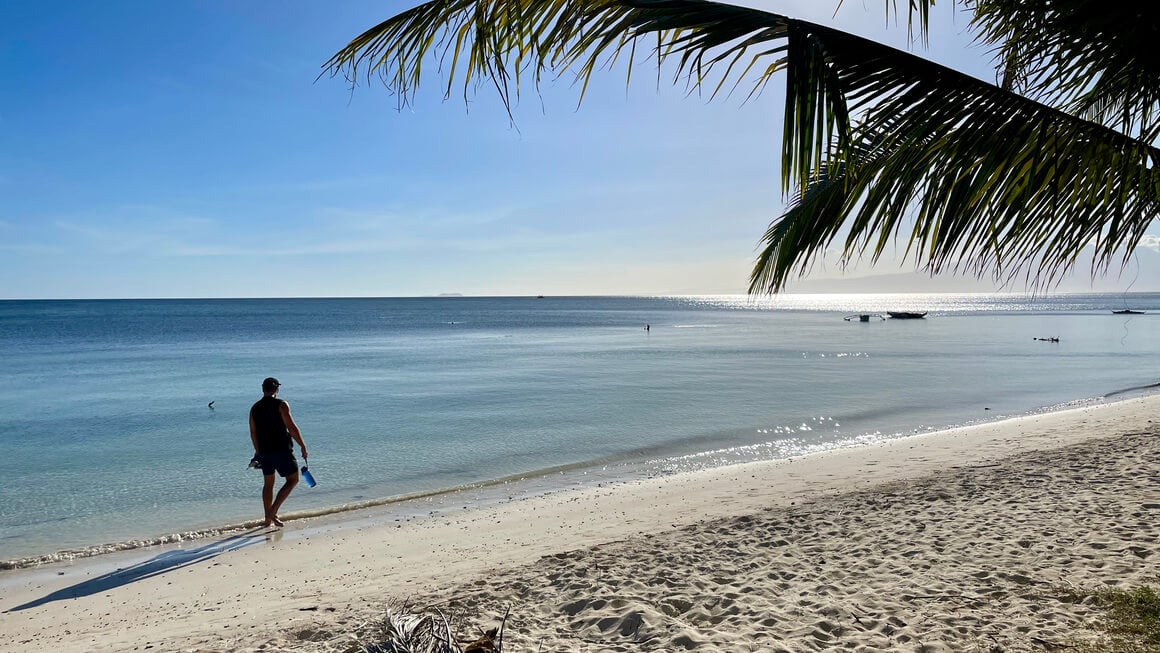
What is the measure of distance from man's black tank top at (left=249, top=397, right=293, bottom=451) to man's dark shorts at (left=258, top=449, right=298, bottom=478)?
0.07 meters

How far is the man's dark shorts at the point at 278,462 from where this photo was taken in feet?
28.5

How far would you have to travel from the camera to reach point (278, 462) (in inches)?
344

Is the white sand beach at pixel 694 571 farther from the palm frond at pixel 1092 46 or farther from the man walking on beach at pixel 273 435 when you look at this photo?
the palm frond at pixel 1092 46

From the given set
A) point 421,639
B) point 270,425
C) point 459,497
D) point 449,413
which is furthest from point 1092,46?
point 449,413

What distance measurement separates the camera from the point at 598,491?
1066 centimetres

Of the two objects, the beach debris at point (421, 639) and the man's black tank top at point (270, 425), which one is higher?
the man's black tank top at point (270, 425)

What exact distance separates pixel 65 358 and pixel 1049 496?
5053 centimetres

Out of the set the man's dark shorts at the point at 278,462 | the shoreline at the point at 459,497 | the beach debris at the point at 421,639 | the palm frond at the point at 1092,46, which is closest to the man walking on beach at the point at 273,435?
the man's dark shorts at the point at 278,462

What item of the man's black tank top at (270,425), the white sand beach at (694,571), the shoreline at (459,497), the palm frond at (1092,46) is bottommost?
the shoreline at (459,497)

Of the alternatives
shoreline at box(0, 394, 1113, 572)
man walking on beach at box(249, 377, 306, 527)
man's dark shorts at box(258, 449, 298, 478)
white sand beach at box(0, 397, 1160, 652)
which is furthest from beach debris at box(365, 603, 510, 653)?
shoreline at box(0, 394, 1113, 572)

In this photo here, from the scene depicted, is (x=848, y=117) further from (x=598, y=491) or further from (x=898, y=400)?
(x=898, y=400)

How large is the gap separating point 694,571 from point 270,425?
5.72 metres

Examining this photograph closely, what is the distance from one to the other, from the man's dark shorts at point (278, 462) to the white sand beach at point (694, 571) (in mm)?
886

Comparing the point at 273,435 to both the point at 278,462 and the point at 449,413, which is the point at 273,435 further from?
the point at 449,413
